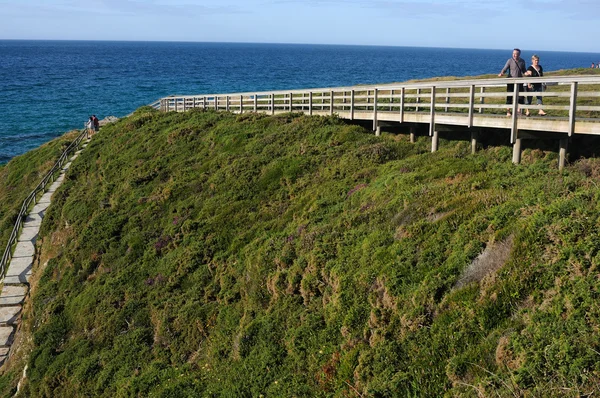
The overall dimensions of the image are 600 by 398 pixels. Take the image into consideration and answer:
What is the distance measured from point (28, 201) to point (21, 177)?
7.50m

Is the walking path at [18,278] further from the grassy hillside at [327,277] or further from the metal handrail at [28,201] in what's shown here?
the grassy hillside at [327,277]

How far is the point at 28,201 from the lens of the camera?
2542 cm

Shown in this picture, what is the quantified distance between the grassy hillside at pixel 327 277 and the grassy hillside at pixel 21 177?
463 centimetres

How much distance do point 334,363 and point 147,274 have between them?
25.5 ft

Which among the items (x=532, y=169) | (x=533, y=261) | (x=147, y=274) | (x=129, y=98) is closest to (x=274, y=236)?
(x=147, y=274)

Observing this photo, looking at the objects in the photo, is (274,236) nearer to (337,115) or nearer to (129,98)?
(337,115)

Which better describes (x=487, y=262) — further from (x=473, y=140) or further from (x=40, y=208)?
(x=40, y=208)

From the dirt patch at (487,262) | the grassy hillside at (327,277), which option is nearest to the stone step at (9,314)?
the grassy hillside at (327,277)

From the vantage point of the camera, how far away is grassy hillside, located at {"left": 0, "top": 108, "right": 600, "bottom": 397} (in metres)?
7.91

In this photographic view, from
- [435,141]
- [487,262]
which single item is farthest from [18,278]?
[487,262]

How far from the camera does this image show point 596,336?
688 centimetres

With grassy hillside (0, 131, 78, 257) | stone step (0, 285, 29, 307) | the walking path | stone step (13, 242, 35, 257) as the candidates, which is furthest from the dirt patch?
grassy hillside (0, 131, 78, 257)

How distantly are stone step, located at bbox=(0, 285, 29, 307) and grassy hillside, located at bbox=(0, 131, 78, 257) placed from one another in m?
4.68

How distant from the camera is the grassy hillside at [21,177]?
25225mm
